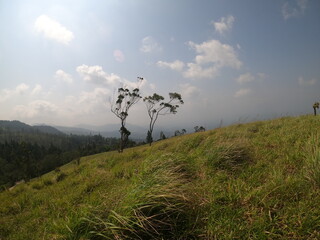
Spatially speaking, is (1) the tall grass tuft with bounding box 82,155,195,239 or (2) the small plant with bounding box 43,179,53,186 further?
(2) the small plant with bounding box 43,179,53,186

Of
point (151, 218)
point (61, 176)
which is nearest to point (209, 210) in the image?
point (151, 218)

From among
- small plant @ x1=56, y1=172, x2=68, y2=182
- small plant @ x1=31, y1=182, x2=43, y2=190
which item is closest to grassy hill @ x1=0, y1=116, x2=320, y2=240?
small plant @ x1=31, y1=182, x2=43, y2=190

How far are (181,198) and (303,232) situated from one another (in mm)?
1413

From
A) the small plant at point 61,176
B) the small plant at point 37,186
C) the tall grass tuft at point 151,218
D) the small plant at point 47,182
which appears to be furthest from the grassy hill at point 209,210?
the small plant at point 61,176

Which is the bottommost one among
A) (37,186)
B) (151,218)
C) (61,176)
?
(37,186)

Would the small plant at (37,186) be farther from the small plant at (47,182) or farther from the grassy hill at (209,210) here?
the grassy hill at (209,210)

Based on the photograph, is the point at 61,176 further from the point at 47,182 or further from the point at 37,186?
the point at 37,186

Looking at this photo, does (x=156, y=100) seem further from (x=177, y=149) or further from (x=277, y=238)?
(x=277, y=238)

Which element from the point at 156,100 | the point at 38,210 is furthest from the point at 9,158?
the point at 38,210

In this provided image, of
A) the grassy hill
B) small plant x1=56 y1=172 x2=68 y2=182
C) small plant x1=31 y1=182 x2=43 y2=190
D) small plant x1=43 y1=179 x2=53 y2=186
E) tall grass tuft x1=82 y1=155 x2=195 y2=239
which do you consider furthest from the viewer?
small plant x1=56 y1=172 x2=68 y2=182

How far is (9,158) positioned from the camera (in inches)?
3760

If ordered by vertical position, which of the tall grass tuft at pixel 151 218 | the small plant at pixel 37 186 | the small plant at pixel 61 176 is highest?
the tall grass tuft at pixel 151 218

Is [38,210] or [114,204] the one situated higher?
[114,204]

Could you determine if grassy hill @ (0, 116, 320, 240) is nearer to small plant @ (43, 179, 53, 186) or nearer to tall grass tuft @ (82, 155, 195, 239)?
tall grass tuft @ (82, 155, 195, 239)
